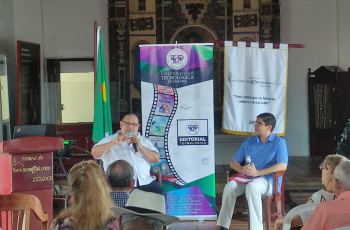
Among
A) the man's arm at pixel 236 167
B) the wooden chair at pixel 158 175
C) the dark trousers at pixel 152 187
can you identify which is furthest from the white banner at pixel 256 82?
the dark trousers at pixel 152 187

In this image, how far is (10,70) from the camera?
920cm

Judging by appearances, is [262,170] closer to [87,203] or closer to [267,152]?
[267,152]

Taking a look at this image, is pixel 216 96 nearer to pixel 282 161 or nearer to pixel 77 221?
pixel 282 161

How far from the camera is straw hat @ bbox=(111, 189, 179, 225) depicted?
2.25 m

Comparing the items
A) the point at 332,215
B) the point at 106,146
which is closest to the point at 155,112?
the point at 106,146

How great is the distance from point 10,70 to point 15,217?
20.0 feet

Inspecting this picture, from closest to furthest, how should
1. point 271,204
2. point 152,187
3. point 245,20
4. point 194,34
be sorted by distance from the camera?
point 152,187
point 271,204
point 245,20
point 194,34

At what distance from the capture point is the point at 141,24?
10.5m

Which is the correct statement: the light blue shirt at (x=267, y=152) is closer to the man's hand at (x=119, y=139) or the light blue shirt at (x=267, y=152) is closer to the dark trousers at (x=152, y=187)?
the dark trousers at (x=152, y=187)

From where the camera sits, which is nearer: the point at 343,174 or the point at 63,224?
the point at 63,224

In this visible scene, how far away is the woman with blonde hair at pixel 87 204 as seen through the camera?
8.91ft

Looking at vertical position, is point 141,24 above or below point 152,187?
above

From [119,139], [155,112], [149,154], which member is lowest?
[149,154]

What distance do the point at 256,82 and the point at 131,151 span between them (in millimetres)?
1848
